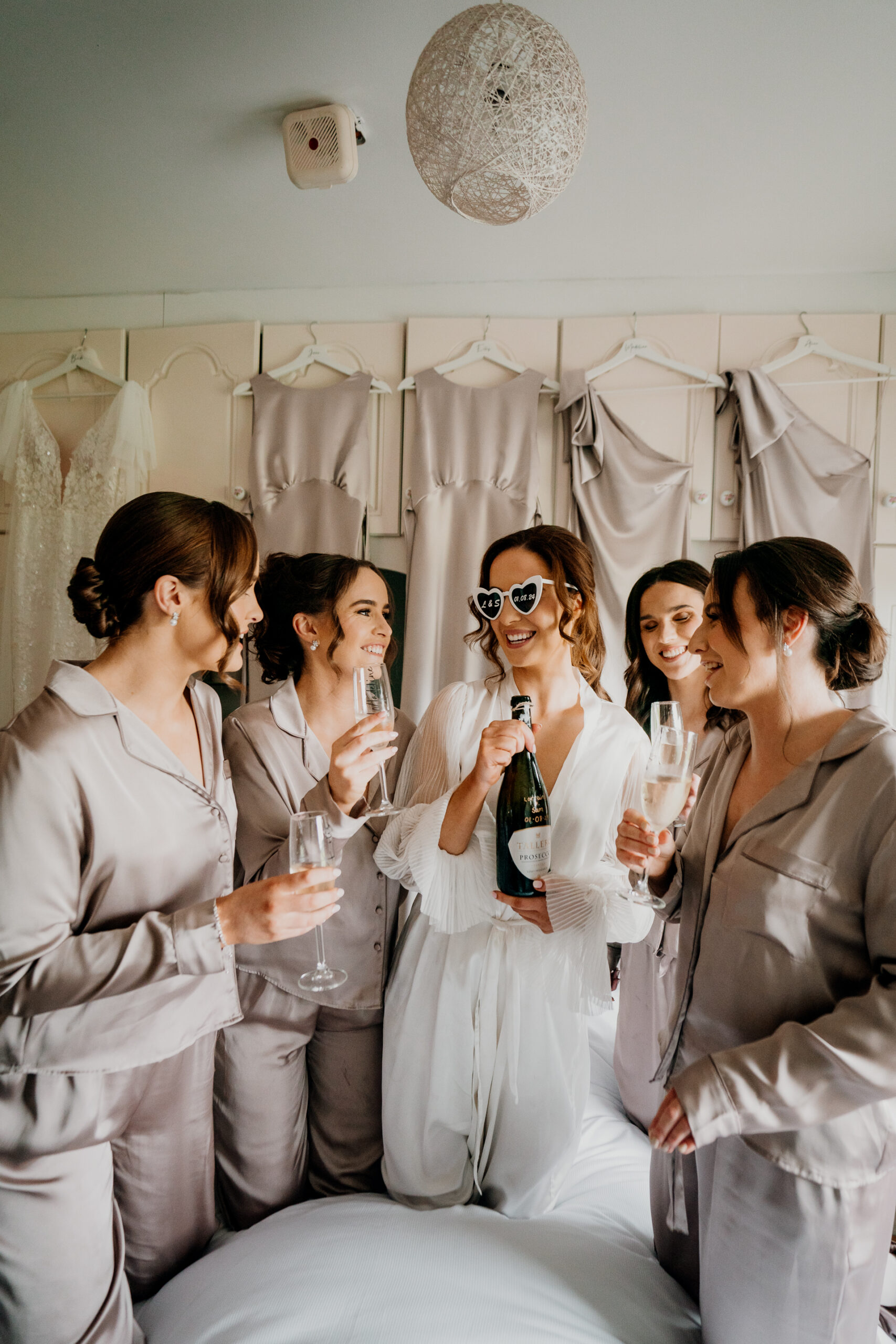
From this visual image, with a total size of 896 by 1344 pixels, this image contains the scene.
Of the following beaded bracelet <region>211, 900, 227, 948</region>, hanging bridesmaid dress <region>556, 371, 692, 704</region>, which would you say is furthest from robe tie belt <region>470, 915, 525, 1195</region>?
hanging bridesmaid dress <region>556, 371, 692, 704</region>

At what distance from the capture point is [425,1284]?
1.62 meters

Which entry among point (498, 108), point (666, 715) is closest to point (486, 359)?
point (498, 108)

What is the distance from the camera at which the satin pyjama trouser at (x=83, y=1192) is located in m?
1.40

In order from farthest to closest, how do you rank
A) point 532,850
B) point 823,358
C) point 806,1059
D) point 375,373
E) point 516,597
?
point 375,373
point 823,358
point 516,597
point 532,850
point 806,1059

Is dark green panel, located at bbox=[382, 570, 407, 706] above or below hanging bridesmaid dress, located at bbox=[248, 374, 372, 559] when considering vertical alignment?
below

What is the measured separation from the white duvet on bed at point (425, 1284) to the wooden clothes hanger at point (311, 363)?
11.2 ft

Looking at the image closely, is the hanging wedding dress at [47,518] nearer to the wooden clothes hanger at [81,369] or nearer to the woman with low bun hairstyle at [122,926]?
the wooden clothes hanger at [81,369]

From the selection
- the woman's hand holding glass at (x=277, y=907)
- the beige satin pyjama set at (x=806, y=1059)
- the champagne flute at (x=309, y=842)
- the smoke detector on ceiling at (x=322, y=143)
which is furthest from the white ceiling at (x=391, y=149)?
the woman's hand holding glass at (x=277, y=907)

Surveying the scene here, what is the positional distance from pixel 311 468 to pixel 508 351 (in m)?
1.15

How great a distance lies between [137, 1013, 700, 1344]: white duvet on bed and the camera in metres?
1.52

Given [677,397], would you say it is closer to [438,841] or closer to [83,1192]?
[438,841]

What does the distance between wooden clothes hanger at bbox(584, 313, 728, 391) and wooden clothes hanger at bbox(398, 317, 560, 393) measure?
0.21 m

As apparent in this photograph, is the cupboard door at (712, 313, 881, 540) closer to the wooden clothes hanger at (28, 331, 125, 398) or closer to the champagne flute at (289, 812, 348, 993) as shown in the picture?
the champagne flute at (289, 812, 348, 993)

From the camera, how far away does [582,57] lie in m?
2.25
